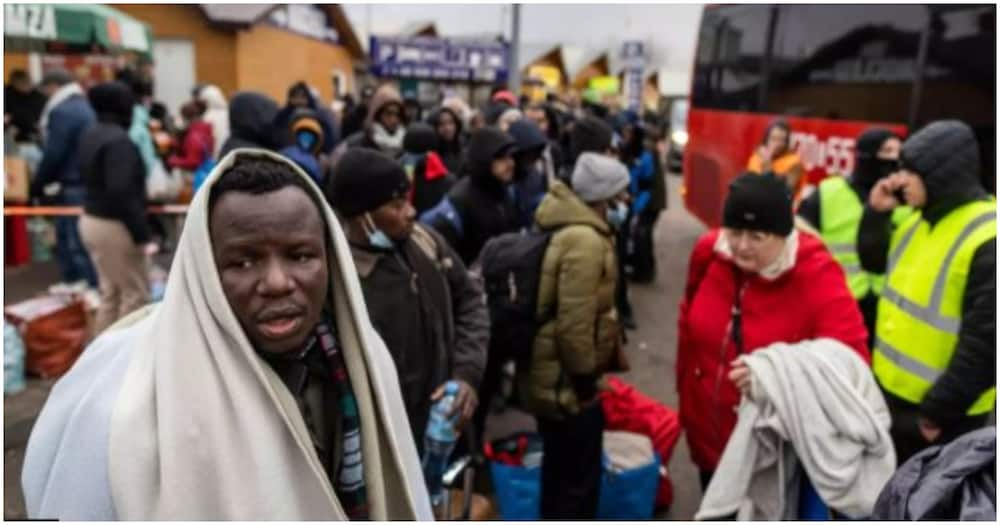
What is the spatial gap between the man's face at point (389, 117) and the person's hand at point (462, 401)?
419 centimetres

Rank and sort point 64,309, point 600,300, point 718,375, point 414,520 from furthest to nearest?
point 64,309 → point 600,300 → point 718,375 → point 414,520

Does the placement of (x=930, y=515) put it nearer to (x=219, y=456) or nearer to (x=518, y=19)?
(x=219, y=456)

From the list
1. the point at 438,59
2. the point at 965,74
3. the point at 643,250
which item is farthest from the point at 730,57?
the point at 438,59

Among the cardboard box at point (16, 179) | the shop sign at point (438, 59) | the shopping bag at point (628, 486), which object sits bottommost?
the shopping bag at point (628, 486)

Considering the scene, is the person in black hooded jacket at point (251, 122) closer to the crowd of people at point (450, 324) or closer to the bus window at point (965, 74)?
the crowd of people at point (450, 324)

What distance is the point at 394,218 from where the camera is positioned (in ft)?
8.52

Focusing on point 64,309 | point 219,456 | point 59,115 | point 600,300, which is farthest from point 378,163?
point 59,115

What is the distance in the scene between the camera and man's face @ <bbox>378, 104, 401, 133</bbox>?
658cm

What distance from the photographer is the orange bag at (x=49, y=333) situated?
5223 mm

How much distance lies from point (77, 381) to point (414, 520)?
0.76 metres

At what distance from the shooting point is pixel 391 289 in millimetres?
2537

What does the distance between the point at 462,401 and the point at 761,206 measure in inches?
48.7

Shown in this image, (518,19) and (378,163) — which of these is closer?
(378,163)

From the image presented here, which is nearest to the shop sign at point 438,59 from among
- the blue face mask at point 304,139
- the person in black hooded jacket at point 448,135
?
the person in black hooded jacket at point 448,135
